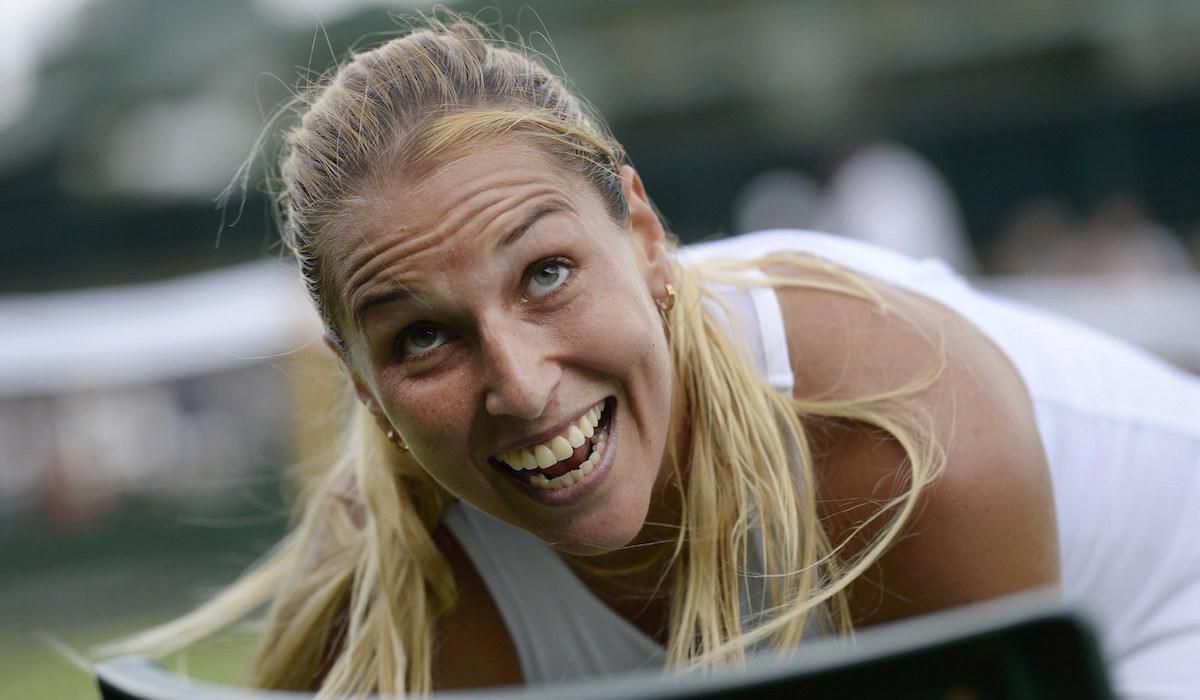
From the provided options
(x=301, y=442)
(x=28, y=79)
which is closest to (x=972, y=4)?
(x=301, y=442)

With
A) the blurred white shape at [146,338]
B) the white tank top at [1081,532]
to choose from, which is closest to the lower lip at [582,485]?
the white tank top at [1081,532]

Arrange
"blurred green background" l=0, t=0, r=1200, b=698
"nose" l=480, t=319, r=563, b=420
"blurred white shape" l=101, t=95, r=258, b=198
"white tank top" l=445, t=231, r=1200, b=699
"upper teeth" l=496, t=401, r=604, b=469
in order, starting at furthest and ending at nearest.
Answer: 1. "blurred white shape" l=101, t=95, r=258, b=198
2. "blurred green background" l=0, t=0, r=1200, b=698
3. "white tank top" l=445, t=231, r=1200, b=699
4. "upper teeth" l=496, t=401, r=604, b=469
5. "nose" l=480, t=319, r=563, b=420

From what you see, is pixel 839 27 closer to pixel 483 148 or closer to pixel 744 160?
pixel 744 160

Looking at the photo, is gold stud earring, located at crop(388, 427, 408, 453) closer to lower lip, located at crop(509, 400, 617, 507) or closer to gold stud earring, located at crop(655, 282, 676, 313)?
lower lip, located at crop(509, 400, 617, 507)

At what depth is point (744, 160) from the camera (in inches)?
500

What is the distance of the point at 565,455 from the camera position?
2027 mm

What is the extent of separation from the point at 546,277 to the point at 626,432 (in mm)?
269

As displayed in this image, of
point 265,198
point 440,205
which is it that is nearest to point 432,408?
point 440,205

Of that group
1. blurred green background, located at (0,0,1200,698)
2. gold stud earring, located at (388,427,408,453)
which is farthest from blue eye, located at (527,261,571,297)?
blurred green background, located at (0,0,1200,698)

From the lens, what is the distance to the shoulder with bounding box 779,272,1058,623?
218cm

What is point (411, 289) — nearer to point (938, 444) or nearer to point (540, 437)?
point (540, 437)

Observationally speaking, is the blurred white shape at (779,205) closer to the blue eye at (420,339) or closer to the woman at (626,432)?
the woman at (626,432)

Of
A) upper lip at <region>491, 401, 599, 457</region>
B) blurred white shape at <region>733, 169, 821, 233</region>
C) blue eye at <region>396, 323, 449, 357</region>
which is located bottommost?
upper lip at <region>491, 401, 599, 457</region>

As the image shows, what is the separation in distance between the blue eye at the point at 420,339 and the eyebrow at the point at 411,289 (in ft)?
0.19
